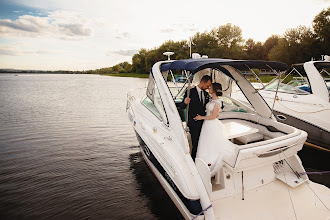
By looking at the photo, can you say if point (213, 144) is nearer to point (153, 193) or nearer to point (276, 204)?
point (276, 204)

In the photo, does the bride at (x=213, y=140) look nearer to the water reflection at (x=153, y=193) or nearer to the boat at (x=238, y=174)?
the boat at (x=238, y=174)

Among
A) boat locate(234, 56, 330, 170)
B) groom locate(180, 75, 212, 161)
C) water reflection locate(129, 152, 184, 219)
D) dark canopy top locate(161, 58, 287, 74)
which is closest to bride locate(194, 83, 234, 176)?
groom locate(180, 75, 212, 161)

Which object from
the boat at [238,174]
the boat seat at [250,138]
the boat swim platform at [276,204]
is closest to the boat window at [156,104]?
the boat at [238,174]

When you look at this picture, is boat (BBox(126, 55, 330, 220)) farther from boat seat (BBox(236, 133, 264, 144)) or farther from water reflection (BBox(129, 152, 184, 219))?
water reflection (BBox(129, 152, 184, 219))

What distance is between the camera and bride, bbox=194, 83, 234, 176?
3.13 m

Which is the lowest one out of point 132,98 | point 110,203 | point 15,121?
point 110,203

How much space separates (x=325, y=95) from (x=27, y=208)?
8.08 meters

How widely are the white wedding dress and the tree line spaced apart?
341 cm

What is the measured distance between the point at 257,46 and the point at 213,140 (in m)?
69.0

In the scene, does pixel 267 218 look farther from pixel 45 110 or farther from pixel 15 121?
pixel 45 110

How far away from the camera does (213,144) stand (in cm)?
330

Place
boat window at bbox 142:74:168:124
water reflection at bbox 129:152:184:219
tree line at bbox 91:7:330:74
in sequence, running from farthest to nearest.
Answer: tree line at bbox 91:7:330:74 < water reflection at bbox 129:152:184:219 < boat window at bbox 142:74:168:124

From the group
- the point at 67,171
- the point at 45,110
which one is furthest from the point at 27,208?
the point at 45,110

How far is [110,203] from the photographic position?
14.7 feet
